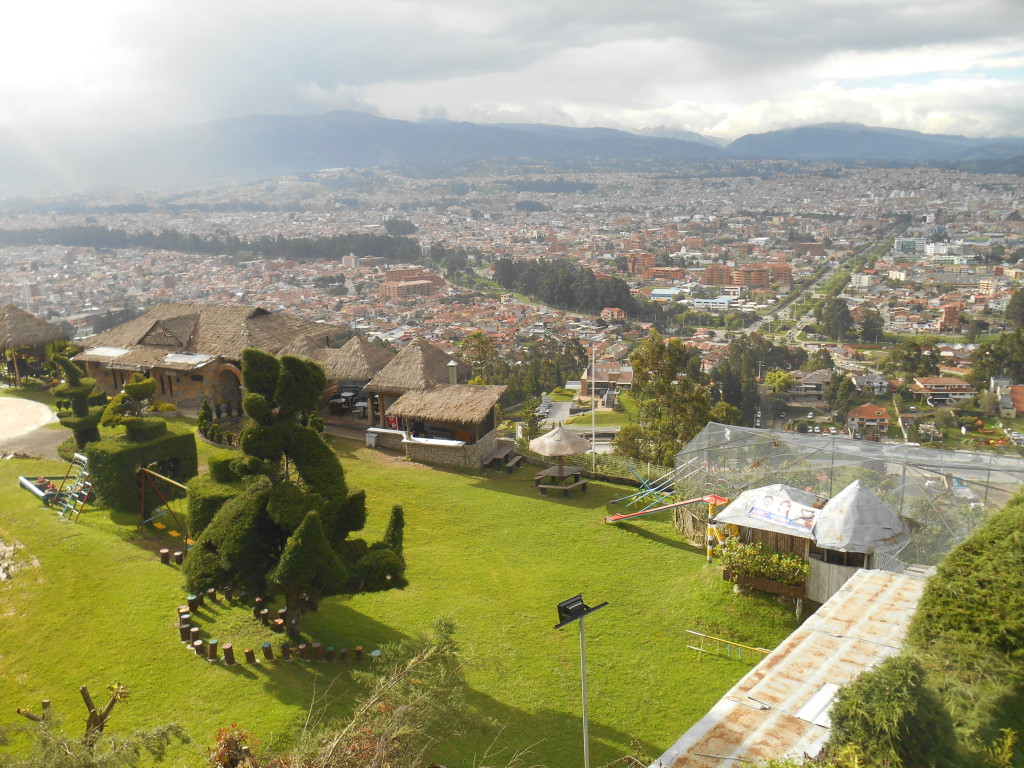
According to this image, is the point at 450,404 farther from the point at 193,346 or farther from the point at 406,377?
the point at 193,346

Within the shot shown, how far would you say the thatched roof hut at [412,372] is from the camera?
16562mm

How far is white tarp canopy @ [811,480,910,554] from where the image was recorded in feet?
28.6

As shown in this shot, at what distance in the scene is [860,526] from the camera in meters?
8.80

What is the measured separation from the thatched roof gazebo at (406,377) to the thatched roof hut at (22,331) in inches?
501

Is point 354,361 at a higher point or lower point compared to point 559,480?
higher

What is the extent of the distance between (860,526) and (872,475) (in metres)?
1.73

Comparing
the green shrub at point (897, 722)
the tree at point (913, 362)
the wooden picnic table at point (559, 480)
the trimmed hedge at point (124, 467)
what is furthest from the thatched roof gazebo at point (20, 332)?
the tree at point (913, 362)

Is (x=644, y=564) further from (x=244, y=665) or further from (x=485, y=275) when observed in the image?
(x=485, y=275)

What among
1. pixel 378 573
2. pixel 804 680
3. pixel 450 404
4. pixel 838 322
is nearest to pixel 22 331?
pixel 450 404

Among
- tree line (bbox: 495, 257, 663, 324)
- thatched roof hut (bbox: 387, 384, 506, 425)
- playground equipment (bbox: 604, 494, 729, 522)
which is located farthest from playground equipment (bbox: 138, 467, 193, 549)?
tree line (bbox: 495, 257, 663, 324)

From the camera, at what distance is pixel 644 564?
10.8 meters

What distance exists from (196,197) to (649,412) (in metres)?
195

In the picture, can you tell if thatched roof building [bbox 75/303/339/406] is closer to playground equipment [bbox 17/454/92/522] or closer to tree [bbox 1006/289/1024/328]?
playground equipment [bbox 17/454/92/522]

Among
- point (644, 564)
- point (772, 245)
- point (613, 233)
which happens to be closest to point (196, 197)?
point (613, 233)
